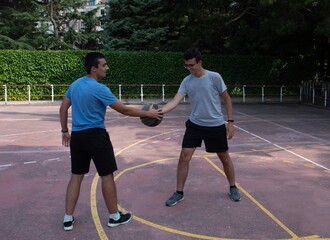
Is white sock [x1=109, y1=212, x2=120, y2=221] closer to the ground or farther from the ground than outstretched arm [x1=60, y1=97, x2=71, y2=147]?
closer to the ground

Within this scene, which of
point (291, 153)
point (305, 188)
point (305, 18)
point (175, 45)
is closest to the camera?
point (305, 188)

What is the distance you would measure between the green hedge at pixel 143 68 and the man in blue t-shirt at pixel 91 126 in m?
19.0

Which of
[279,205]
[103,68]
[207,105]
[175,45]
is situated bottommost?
[279,205]

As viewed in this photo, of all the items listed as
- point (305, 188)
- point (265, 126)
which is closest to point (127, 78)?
point (265, 126)

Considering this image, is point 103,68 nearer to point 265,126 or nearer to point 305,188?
point 305,188

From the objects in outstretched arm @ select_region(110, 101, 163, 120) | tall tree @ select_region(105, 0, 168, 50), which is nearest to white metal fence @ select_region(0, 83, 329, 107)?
tall tree @ select_region(105, 0, 168, 50)

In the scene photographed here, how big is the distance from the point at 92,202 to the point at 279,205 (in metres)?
2.46

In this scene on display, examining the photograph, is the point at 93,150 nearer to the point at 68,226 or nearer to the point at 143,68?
the point at 68,226

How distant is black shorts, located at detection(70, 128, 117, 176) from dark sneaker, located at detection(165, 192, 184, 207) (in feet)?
3.77

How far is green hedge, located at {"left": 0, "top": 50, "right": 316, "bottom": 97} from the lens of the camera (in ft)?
72.8

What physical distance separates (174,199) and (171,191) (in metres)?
0.60

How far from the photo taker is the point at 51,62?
74.3 ft

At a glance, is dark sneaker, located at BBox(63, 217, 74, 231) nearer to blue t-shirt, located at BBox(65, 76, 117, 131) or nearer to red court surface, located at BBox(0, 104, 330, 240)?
red court surface, located at BBox(0, 104, 330, 240)

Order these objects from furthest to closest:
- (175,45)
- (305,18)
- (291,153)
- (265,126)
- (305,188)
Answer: (175,45) → (305,18) → (265,126) → (291,153) → (305,188)
